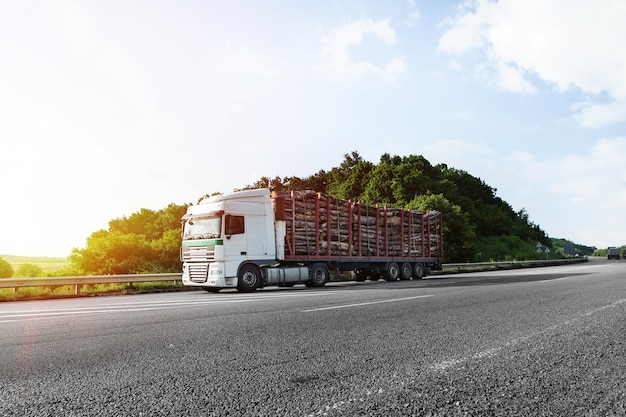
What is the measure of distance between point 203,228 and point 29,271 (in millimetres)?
18929

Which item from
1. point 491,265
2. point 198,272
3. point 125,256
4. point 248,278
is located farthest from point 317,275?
point 491,265

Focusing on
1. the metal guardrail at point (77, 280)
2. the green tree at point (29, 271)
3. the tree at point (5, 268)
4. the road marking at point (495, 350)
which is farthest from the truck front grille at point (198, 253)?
the tree at point (5, 268)

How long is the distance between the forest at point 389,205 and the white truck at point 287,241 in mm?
2679

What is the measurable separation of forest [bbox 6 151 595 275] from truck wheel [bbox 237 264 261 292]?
3743 millimetres

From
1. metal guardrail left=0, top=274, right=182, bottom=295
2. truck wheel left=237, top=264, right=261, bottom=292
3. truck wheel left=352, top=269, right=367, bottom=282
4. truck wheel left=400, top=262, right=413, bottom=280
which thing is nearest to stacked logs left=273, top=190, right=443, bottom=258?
truck wheel left=400, top=262, right=413, bottom=280

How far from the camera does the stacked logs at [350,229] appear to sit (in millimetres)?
17312

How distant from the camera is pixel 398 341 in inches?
213

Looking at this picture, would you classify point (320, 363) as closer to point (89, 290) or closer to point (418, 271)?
point (89, 290)

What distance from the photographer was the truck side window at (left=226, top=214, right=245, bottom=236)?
15.0m

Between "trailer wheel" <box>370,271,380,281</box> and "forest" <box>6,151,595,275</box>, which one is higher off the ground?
"forest" <box>6,151,595,275</box>

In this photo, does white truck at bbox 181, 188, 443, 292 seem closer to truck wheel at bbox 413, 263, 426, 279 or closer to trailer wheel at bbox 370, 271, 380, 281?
trailer wheel at bbox 370, 271, 380, 281

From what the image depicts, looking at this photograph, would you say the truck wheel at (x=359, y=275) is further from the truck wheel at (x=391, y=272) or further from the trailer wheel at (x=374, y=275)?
the truck wheel at (x=391, y=272)

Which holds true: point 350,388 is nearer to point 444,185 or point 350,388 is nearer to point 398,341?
point 398,341

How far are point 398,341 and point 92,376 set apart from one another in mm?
3190
